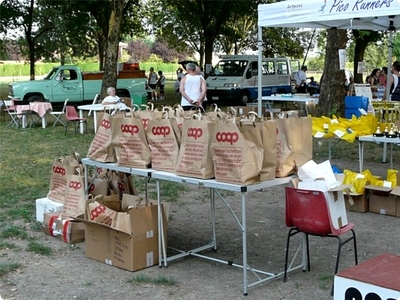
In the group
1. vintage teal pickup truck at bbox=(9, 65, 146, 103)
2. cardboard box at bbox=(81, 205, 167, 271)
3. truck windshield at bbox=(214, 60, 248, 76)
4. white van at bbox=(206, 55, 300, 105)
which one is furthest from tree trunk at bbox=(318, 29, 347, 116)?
vintage teal pickup truck at bbox=(9, 65, 146, 103)

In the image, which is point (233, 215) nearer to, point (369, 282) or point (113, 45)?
point (369, 282)

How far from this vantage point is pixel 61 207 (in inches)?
211

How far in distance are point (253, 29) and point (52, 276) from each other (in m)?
35.7

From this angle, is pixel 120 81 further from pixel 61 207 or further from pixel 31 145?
pixel 61 207

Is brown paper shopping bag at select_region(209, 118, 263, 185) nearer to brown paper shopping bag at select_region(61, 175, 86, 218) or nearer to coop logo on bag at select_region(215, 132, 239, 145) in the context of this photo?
coop logo on bag at select_region(215, 132, 239, 145)

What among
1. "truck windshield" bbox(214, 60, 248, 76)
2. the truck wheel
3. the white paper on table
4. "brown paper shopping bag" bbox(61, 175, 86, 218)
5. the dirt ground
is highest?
"truck windshield" bbox(214, 60, 248, 76)

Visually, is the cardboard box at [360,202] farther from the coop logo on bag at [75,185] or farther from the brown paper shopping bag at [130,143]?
the coop logo on bag at [75,185]

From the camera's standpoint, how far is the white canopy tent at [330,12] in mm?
6414

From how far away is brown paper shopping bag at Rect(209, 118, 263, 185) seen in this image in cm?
371

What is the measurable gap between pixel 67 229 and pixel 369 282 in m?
3.24

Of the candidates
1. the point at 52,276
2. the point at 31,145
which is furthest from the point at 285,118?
the point at 31,145

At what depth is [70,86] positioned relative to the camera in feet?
63.4

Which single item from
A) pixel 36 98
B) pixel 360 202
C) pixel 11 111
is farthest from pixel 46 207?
pixel 36 98

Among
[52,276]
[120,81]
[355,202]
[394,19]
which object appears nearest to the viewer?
[52,276]
